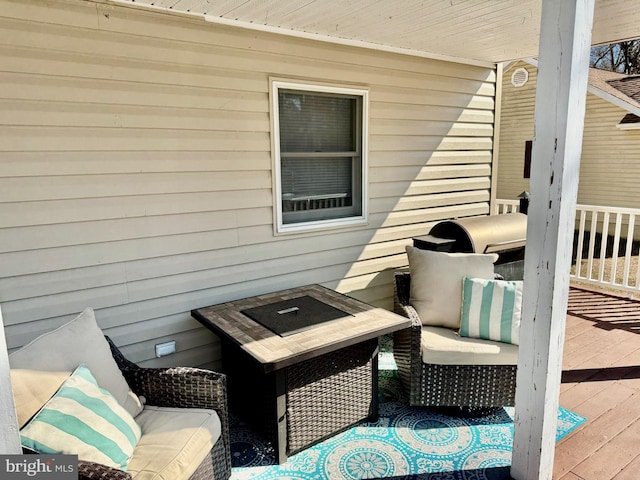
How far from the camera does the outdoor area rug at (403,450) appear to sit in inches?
91.4

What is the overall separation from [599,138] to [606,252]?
2.72 m

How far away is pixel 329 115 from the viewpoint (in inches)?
142

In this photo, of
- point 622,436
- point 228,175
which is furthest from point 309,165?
point 622,436

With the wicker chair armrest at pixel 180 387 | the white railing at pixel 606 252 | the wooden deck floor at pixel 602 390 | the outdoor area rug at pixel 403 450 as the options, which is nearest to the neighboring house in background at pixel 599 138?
the white railing at pixel 606 252

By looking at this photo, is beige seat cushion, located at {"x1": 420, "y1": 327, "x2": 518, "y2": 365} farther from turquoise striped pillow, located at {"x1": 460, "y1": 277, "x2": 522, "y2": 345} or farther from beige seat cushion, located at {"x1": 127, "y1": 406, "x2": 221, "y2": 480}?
beige seat cushion, located at {"x1": 127, "y1": 406, "x2": 221, "y2": 480}

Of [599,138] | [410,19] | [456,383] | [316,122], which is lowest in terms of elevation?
[456,383]

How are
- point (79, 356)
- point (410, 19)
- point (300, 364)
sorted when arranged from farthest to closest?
point (410, 19) < point (300, 364) < point (79, 356)

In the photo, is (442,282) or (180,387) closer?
(180,387)

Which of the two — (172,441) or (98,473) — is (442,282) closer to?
(172,441)

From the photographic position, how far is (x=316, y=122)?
354cm

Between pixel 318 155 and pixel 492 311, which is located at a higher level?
pixel 318 155

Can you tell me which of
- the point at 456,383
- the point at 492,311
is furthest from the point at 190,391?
the point at 492,311

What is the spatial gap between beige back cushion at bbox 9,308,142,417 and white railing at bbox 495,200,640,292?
4.40m

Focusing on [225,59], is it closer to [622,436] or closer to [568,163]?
[568,163]
